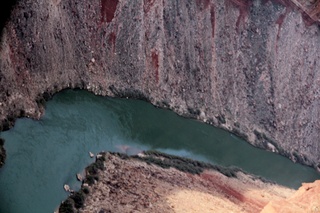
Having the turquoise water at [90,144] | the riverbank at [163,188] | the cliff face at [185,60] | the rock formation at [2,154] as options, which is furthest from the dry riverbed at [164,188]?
the cliff face at [185,60]

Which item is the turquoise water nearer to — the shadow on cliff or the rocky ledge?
the rocky ledge

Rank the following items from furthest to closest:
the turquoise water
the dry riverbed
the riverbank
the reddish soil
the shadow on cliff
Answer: the reddish soil, the shadow on cliff, the riverbank, the dry riverbed, the turquoise water

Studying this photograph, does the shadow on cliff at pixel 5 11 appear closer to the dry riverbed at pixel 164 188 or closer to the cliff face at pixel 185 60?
the cliff face at pixel 185 60

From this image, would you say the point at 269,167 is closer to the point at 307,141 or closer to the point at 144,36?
the point at 307,141

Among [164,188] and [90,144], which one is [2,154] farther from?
[164,188]

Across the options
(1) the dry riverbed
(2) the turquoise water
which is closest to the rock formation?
(2) the turquoise water

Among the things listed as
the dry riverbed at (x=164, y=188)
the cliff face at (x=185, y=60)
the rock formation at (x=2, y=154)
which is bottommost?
the dry riverbed at (x=164, y=188)
